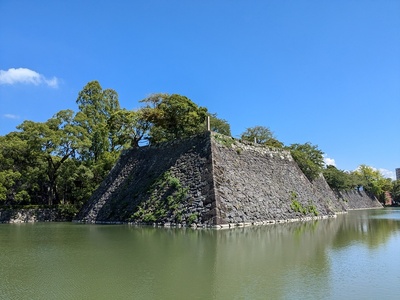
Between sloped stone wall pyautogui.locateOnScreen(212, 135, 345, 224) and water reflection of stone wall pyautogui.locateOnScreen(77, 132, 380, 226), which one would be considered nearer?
water reflection of stone wall pyautogui.locateOnScreen(77, 132, 380, 226)

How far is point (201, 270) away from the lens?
23.0 ft

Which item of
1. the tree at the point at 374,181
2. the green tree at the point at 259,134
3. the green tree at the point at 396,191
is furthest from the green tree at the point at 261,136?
the green tree at the point at 396,191

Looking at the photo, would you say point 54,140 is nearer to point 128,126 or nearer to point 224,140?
point 128,126

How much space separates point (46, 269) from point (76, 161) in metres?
22.9

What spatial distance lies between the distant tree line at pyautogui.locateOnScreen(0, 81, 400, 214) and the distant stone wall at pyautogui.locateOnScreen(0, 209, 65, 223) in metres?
0.88

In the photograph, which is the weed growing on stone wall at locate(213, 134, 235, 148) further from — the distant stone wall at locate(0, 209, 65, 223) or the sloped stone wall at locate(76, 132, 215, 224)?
the distant stone wall at locate(0, 209, 65, 223)

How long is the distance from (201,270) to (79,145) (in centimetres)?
2226

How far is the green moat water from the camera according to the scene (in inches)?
219

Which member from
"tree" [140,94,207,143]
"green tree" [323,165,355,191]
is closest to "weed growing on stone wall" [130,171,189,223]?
"tree" [140,94,207,143]

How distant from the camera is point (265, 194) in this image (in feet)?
66.9

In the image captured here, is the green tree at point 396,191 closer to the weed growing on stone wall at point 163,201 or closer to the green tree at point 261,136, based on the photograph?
the green tree at point 261,136

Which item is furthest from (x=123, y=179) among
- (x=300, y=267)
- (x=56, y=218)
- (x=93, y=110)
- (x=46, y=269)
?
(x=300, y=267)

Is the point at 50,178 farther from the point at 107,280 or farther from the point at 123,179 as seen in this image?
the point at 107,280

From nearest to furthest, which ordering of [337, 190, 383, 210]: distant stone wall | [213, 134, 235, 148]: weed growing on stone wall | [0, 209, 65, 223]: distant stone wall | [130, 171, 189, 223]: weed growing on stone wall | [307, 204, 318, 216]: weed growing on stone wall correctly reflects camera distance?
[130, 171, 189, 223]: weed growing on stone wall < [213, 134, 235, 148]: weed growing on stone wall < [307, 204, 318, 216]: weed growing on stone wall < [0, 209, 65, 223]: distant stone wall < [337, 190, 383, 210]: distant stone wall
